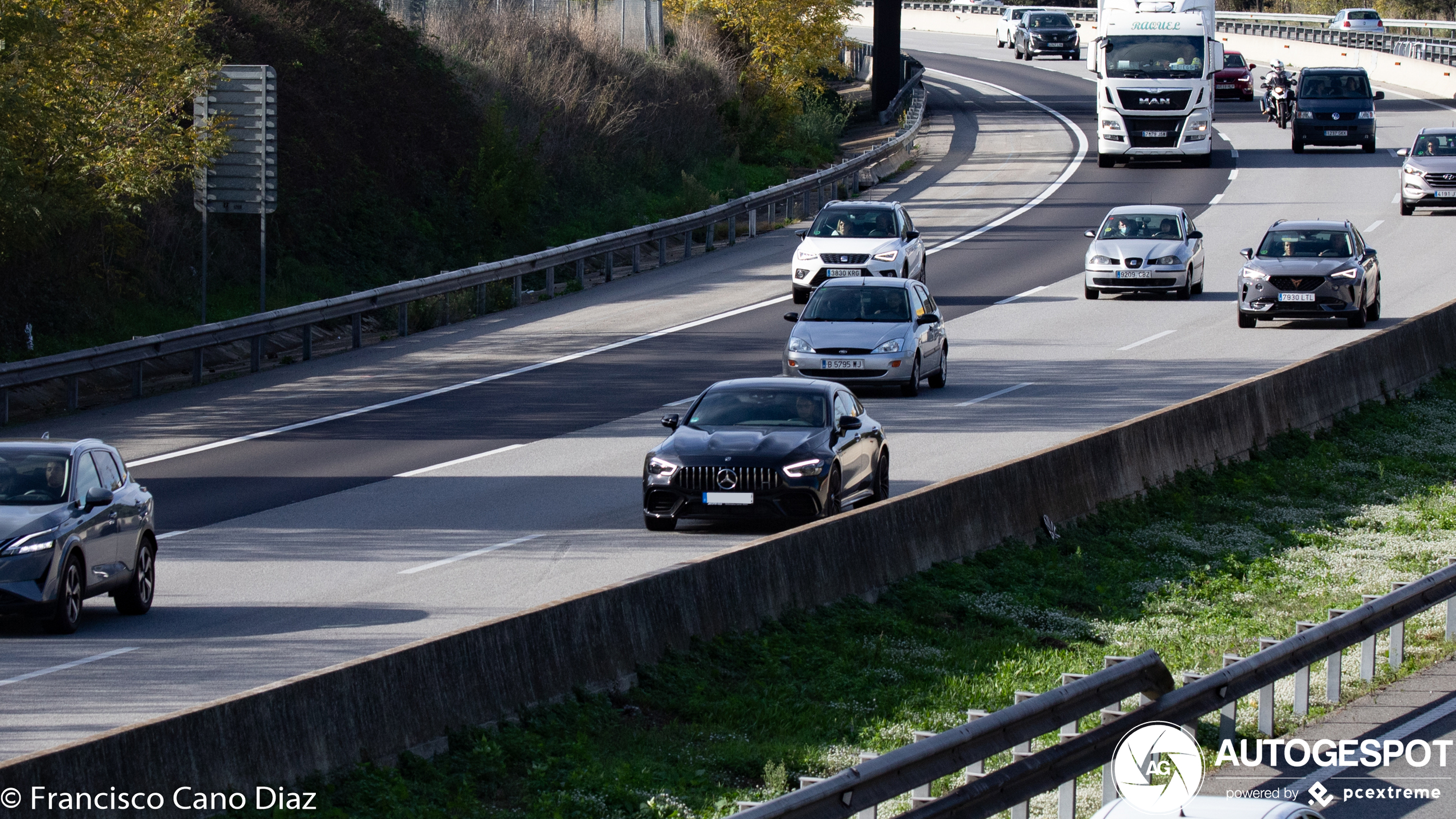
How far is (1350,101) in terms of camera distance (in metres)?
52.9

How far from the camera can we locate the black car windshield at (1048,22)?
91.4 m

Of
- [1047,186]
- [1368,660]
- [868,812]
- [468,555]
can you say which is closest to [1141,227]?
[1047,186]

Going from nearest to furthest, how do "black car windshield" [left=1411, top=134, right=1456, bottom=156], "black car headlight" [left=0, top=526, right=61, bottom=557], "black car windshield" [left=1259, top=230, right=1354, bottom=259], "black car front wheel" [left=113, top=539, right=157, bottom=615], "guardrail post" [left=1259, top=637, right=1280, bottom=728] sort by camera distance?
"guardrail post" [left=1259, top=637, right=1280, bottom=728], "black car headlight" [left=0, top=526, right=61, bottom=557], "black car front wheel" [left=113, top=539, right=157, bottom=615], "black car windshield" [left=1259, top=230, right=1354, bottom=259], "black car windshield" [left=1411, top=134, right=1456, bottom=156]

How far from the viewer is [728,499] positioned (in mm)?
16078

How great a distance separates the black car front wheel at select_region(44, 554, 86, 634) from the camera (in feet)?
41.2

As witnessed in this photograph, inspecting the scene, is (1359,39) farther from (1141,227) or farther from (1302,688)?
(1302,688)

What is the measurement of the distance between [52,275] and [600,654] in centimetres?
1909

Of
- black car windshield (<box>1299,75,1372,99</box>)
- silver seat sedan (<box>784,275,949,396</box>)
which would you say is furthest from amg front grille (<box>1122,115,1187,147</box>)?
silver seat sedan (<box>784,275,949,396</box>)

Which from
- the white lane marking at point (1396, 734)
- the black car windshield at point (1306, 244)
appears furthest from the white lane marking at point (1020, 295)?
the white lane marking at point (1396, 734)

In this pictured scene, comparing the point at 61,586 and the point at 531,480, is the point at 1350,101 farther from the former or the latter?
the point at 61,586

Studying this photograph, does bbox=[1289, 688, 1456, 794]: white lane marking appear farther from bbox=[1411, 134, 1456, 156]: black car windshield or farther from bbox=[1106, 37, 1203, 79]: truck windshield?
bbox=[1106, 37, 1203, 79]: truck windshield

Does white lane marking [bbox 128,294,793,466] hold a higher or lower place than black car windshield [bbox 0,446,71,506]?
lower

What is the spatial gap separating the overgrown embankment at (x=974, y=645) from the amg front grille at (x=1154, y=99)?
91.2 feet

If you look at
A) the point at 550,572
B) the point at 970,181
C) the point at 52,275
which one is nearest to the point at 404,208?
the point at 52,275
